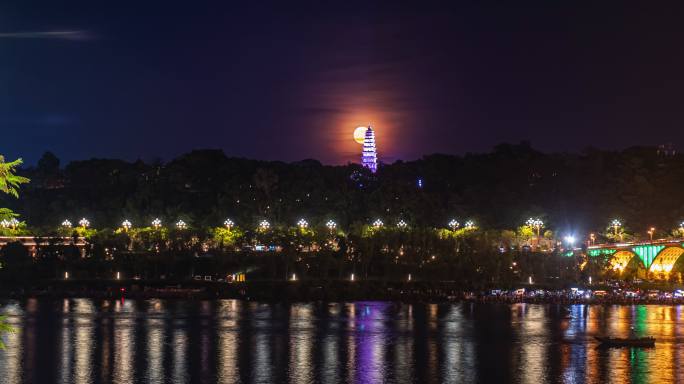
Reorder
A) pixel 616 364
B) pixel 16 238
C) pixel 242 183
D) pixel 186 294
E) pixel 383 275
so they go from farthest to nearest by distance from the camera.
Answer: pixel 242 183
pixel 16 238
pixel 383 275
pixel 186 294
pixel 616 364

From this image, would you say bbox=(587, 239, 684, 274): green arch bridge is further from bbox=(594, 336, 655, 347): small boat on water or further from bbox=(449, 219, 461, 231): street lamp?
bbox=(594, 336, 655, 347): small boat on water

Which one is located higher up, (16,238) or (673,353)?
(16,238)

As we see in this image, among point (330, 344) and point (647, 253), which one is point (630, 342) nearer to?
point (330, 344)

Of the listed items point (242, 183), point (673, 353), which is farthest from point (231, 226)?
point (673, 353)

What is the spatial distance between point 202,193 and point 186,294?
45.0 m

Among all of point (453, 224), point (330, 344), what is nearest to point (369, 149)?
point (453, 224)

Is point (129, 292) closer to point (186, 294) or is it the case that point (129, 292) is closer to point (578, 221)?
point (186, 294)

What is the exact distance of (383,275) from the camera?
97.1 metres

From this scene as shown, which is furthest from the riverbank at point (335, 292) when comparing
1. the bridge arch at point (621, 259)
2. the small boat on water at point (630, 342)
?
the small boat on water at point (630, 342)

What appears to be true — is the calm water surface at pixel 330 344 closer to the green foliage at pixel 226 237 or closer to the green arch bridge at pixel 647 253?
the green arch bridge at pixel 647 253

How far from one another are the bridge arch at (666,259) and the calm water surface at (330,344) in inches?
568

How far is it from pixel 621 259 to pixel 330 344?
5523 centimetres

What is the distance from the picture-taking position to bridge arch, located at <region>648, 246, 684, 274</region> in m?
97.2

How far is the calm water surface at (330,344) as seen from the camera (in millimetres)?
47781
